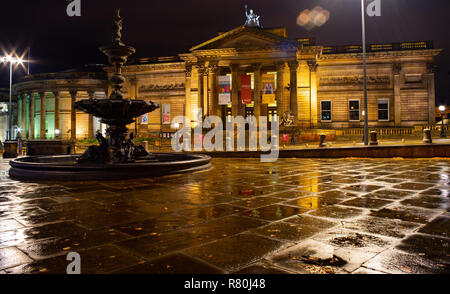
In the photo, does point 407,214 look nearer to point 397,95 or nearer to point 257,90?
point 257,90

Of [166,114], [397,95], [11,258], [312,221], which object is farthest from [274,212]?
[166,114]

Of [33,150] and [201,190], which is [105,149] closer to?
[201,190]

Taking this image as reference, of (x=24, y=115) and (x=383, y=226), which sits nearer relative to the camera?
(x=383, y=226)

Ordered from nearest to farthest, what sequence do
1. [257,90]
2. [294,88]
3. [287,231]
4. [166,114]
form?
[287,231]
[294,88]
[257,90]
[166,114]

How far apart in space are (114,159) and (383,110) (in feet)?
135

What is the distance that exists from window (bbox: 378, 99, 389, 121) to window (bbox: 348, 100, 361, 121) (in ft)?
9.61

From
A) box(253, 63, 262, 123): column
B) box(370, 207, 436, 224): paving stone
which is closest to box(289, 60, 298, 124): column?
box(253, 63, 262, 123): column

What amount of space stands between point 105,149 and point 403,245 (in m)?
10.5

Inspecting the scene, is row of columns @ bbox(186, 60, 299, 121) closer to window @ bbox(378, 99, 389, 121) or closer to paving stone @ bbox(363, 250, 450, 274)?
window @ bbox(378, 99, 389, 121)

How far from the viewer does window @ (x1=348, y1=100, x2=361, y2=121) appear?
1693 inches

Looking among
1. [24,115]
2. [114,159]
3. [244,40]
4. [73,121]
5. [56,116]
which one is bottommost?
[114,159]

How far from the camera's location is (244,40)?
40281 mm

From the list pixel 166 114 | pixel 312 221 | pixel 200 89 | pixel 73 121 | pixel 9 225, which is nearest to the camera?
pixel 9 225

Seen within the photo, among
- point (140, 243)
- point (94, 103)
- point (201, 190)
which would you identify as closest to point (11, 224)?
point (140, 243)
